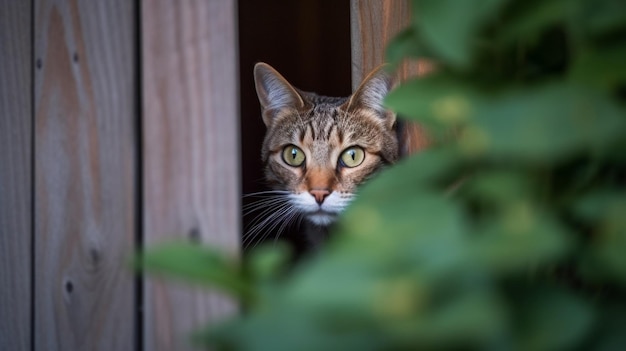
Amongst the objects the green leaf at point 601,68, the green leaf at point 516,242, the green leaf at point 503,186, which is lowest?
the green leaf at point 516,242

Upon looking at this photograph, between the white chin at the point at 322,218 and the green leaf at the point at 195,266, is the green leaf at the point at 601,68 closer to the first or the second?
the green leaf at the point at 195,266

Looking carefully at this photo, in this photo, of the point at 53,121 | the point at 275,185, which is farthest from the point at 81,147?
the point at 275,185

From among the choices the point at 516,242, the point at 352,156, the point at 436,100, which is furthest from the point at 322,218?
the point at 516,242

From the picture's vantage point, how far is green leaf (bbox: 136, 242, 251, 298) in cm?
51

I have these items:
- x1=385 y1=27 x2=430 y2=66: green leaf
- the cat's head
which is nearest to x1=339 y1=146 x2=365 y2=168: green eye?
the cat's head

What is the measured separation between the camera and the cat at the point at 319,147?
2.42 meters

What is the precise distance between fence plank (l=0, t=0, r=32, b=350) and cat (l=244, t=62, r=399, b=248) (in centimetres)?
109

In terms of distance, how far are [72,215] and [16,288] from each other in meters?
0.22

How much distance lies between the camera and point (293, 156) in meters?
2.62

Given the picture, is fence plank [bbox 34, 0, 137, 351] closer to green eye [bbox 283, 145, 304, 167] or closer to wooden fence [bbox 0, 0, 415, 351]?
wooden fence [bbox 0, 0, 415, 351]

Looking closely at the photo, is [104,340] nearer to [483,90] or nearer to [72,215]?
[72,215]

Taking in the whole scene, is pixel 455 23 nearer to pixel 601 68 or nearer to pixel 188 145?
pixel 601 68

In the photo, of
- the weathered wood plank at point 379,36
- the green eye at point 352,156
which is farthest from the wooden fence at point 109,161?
the green eye at point 352,156

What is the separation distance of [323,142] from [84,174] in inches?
52.2
